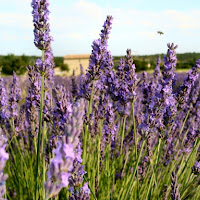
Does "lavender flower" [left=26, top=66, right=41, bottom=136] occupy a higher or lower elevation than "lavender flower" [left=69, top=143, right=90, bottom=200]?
higher

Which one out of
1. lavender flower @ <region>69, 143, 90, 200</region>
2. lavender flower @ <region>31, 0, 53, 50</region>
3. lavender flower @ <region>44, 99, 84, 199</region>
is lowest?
lavender flower @ <region>69, 143, 90, 200</region>

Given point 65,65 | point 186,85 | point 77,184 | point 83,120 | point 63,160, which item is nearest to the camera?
point 63,160

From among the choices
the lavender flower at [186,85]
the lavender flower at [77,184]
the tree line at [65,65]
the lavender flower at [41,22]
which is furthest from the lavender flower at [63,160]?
the tree line at [65,65]

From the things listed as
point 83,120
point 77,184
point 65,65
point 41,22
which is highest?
point 65,65

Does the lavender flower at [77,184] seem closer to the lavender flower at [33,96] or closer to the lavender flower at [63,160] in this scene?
the lavender flower at [63,160]

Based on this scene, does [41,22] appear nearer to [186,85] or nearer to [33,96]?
[33,96]

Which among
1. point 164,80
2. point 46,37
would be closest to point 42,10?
point 46,37

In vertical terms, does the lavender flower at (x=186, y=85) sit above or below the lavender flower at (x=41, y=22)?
below

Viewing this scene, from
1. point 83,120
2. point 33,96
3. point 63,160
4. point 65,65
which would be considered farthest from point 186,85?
point 65,65

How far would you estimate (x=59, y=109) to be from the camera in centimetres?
133

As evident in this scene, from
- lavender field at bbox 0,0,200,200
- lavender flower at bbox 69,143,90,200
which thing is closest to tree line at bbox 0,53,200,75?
lavender field at bbox 0,0,200,200

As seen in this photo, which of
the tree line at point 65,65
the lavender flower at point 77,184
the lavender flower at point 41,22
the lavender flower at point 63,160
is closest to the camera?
the lavender flower at point 63,160

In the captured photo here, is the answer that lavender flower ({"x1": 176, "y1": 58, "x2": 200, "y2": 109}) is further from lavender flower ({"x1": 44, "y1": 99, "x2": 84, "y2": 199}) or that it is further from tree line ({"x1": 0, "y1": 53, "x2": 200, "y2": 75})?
tree line ({"x1": 0, "y1": 53, "x2": 200, "y2": 75})

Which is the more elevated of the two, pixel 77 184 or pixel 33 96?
pixel 33 96
